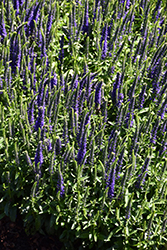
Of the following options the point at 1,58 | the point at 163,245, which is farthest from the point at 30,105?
the point at 163,245

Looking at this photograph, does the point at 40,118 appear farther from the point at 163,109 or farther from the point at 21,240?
the point at 21,240

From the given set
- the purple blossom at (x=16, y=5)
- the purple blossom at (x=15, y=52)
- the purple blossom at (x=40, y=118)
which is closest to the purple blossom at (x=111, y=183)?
the purple blossom at (x=40, y=118)

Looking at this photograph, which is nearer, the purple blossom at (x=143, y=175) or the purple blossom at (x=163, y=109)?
the purple blossom at (x=143, y=175)

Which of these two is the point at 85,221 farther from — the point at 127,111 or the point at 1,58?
the point at 1,58

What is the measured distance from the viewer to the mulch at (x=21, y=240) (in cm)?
615

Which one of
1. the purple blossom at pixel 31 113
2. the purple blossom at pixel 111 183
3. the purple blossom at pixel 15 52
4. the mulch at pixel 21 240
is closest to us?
the purple blossom at pixel 111 183

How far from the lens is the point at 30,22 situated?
6.50 meters

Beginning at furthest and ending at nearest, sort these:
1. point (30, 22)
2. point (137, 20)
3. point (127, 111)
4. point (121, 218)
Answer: point (137, 20)
point (30, 22)
point (127, 111)
point (121, 218)

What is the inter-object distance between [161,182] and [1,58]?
383 centimetres

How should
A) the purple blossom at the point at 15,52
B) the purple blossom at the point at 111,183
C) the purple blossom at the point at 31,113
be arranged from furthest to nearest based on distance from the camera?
the purple blossom at the point at 15,52 → the purple blossom at the point at 31,113 → the purple blossom at the point at 111,183

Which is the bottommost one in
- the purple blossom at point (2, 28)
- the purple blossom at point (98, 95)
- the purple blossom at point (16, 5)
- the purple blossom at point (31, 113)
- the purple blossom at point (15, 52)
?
the purple blossom at point (31, 113)

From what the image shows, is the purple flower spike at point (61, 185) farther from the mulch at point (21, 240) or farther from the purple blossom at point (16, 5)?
the purple blossom at point (16, 5)

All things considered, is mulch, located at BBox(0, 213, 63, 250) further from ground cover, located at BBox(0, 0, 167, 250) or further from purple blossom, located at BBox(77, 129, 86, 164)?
purple blossom, located at BBox(77, 129, 86, 164)

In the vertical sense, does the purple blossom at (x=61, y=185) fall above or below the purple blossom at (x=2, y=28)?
below
